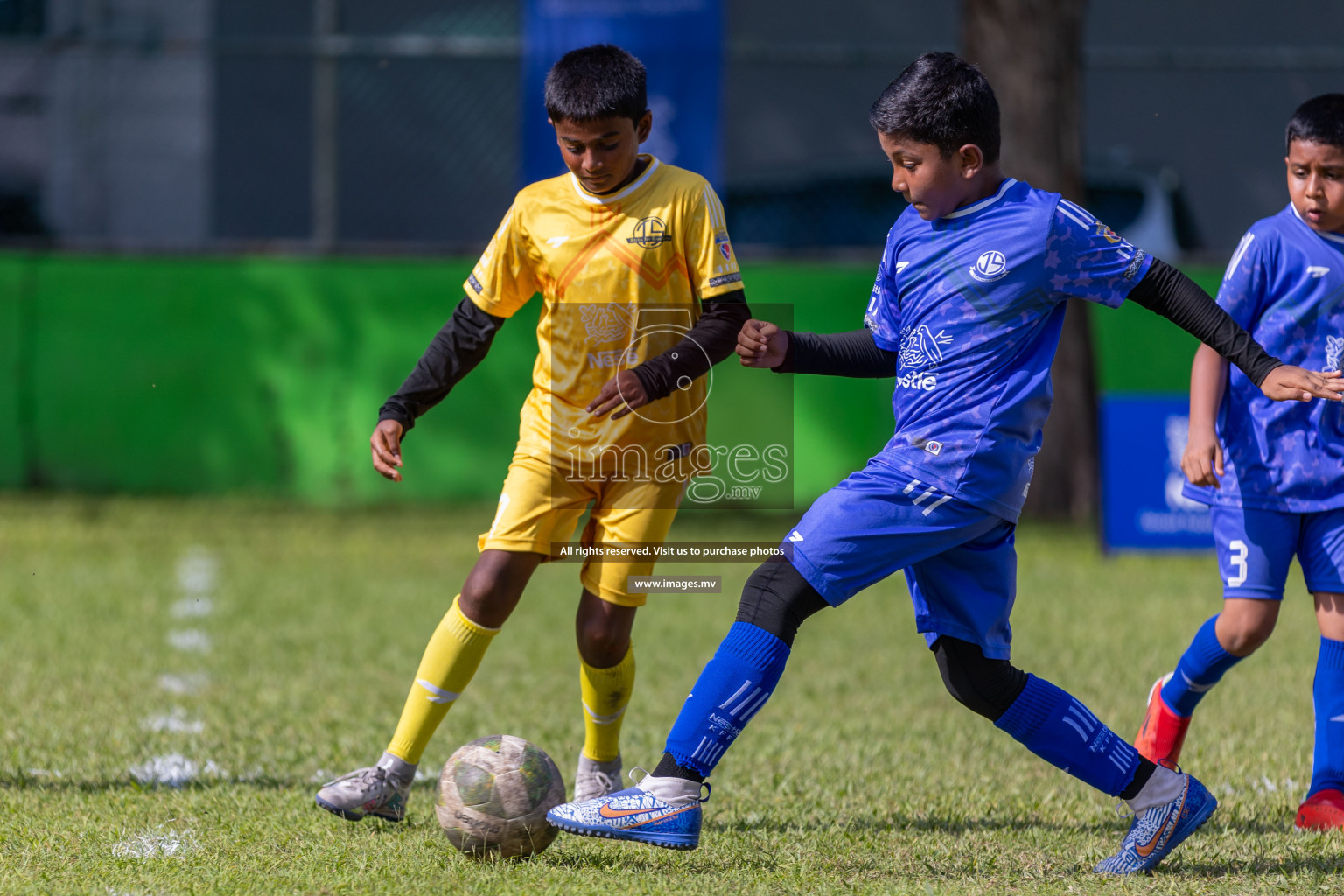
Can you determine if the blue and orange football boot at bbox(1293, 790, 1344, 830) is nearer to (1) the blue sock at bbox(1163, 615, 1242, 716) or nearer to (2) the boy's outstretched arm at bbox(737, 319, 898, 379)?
(1) the blue sock at bbox(1163, 615, 1242, 716)

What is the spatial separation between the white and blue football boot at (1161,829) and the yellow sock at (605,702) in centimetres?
136

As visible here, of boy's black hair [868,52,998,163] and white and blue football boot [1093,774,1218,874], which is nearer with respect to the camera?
boy's black hair [868,52,998,163]

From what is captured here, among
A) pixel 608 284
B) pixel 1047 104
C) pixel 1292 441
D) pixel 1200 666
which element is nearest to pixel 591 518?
pixel 608 284

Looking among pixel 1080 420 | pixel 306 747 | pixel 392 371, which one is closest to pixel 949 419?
pixel 306 747

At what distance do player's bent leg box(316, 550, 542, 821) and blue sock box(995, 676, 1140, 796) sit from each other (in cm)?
133

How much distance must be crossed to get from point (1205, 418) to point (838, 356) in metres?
1.06

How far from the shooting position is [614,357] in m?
3.93

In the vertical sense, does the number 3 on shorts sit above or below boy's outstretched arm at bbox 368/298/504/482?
below

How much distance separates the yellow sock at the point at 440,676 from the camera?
3.97m

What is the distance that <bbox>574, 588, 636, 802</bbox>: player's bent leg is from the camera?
409 centimetres

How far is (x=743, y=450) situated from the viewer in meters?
6.52

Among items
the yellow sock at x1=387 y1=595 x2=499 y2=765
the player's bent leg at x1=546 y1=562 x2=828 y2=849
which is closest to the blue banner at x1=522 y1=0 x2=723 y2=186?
the yellow sock at x1=387 y1=595 x2=499 y2=765

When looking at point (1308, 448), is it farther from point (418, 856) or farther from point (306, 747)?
point (306, 747)

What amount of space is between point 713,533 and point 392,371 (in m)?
2.96
